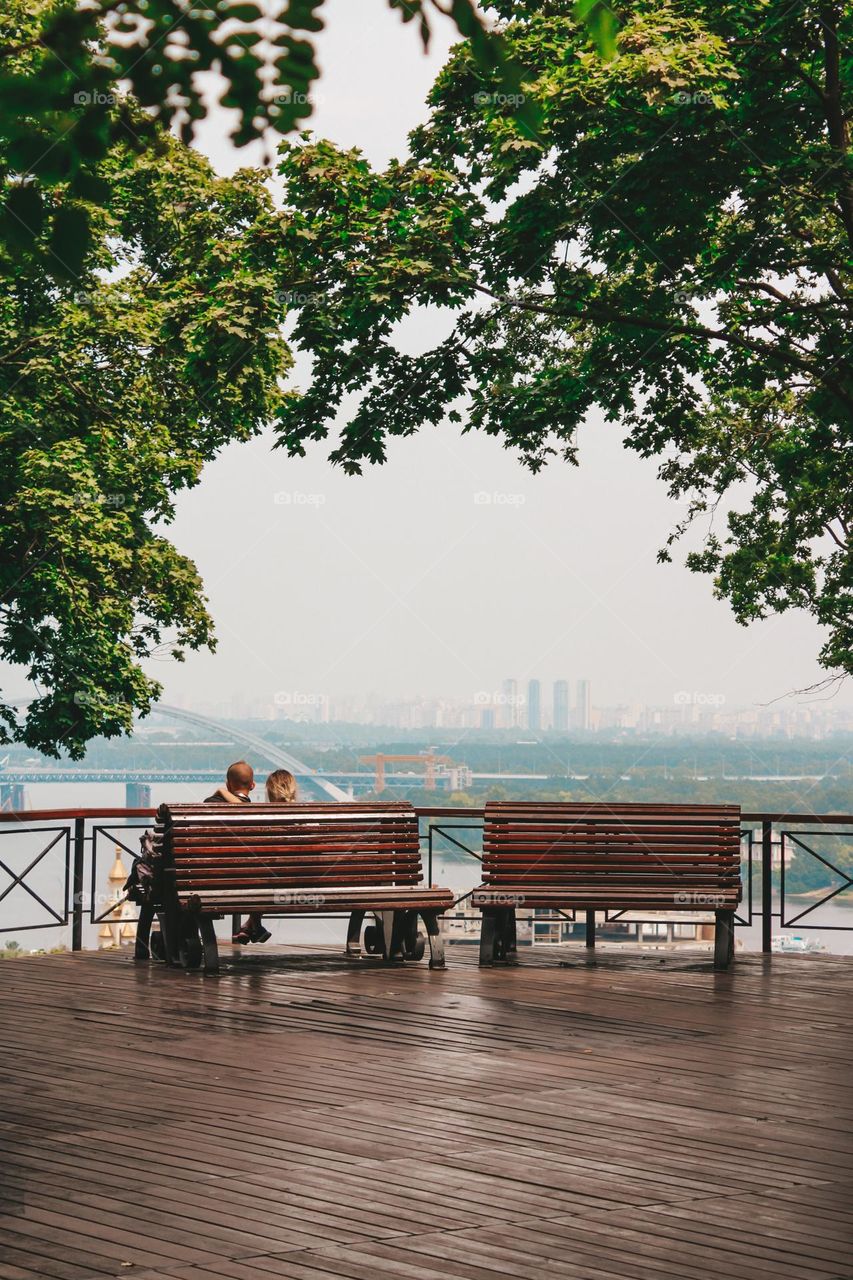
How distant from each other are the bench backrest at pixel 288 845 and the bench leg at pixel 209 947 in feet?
0.86

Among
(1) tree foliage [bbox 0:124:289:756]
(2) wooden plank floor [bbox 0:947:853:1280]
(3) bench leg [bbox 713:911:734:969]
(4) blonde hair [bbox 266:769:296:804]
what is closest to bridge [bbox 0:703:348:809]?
(1) tree foliage [bbox 0:124:289:756]

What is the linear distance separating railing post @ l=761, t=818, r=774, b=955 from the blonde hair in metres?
A: 3.11

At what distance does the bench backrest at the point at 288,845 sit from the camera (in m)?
8.41

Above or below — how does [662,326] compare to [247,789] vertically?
above

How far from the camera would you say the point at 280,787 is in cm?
986

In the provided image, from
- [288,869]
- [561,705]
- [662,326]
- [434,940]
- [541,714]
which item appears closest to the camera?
[288,869]

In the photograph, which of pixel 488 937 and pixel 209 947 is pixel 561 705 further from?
pixel 209 947

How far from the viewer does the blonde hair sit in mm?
9820

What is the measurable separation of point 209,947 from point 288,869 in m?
0.63

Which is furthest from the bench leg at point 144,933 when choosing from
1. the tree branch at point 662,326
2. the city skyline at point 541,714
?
the city skyline at point 541,714

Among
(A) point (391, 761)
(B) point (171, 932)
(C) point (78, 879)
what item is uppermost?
(A) point (391, 761)

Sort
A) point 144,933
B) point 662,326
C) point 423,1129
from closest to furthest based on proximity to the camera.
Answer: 1. point 423,1129
2. point 144,933
3. point 662,326

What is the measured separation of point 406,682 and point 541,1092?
10470cm

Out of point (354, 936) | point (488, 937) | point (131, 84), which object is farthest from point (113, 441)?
point (131, 84)
